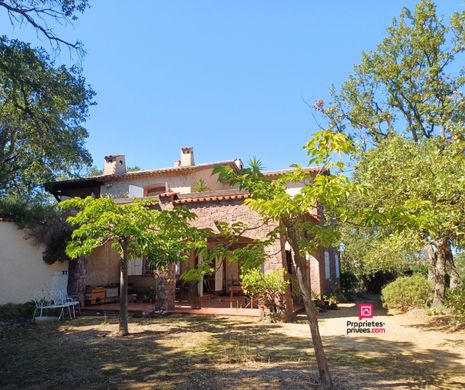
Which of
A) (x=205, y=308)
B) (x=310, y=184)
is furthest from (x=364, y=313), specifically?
(x=310, y=184)

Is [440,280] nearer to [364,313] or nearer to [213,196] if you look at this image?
[364,313]

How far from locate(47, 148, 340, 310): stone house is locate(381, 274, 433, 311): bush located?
2.99 m

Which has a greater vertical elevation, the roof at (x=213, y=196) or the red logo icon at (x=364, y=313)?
the roof at (x=213, y=196)

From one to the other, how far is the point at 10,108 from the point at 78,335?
9.11 m

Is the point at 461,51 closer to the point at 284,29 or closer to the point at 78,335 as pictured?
the point at 284,29

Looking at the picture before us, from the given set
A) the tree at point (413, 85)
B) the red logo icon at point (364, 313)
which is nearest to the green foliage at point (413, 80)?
the tree at point (413, 85)

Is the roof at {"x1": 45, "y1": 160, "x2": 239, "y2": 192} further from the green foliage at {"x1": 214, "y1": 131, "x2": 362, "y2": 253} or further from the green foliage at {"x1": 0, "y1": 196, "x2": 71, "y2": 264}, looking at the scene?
the green foliage at {"x1": 214, "y1": 131, "x2": 362, "y2": 253}

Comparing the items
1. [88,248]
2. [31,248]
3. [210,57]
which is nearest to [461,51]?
[210,57]

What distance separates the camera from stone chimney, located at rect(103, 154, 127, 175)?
20.5 m

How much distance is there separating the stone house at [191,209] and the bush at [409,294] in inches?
118

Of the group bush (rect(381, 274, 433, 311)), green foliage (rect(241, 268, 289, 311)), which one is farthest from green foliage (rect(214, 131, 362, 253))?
bush (rect(381, 274, 433, 311))

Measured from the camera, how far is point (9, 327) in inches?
397

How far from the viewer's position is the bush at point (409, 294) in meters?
12.6

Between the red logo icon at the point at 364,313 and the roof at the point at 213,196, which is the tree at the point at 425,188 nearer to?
the red logo icon at the point at 364,313
